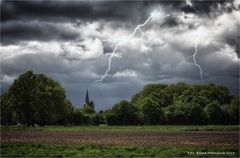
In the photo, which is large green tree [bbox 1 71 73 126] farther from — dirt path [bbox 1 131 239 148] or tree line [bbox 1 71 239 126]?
dirt path [bbox 1 131 239 148]

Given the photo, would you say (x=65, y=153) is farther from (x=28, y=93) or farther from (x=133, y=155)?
(x=28, y=93)

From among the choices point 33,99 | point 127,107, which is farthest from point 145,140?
point 127,107

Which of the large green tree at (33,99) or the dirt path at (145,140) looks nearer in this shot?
the dirt path at (145,140)

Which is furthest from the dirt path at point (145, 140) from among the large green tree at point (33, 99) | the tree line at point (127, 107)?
the tree line at point (127, 107)

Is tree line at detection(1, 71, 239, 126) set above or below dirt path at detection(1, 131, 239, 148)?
above

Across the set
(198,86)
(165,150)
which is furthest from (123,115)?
(165,150)

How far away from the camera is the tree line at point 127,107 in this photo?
9344 centimetres

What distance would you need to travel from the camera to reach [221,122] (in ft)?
407

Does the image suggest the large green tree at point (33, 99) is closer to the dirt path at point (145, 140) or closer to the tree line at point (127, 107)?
the tree line at point (127, 107)

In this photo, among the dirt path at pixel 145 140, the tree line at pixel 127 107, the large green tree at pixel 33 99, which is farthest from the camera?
the tree line at pixel 127 107

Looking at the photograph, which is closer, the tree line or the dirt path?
the dirt path

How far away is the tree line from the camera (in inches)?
3679

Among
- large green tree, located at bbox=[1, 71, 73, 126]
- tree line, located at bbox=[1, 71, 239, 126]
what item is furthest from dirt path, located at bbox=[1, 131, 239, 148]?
tree line, located at bbox=[1, 71, 239, 126]

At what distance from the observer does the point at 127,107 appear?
4934 inches
